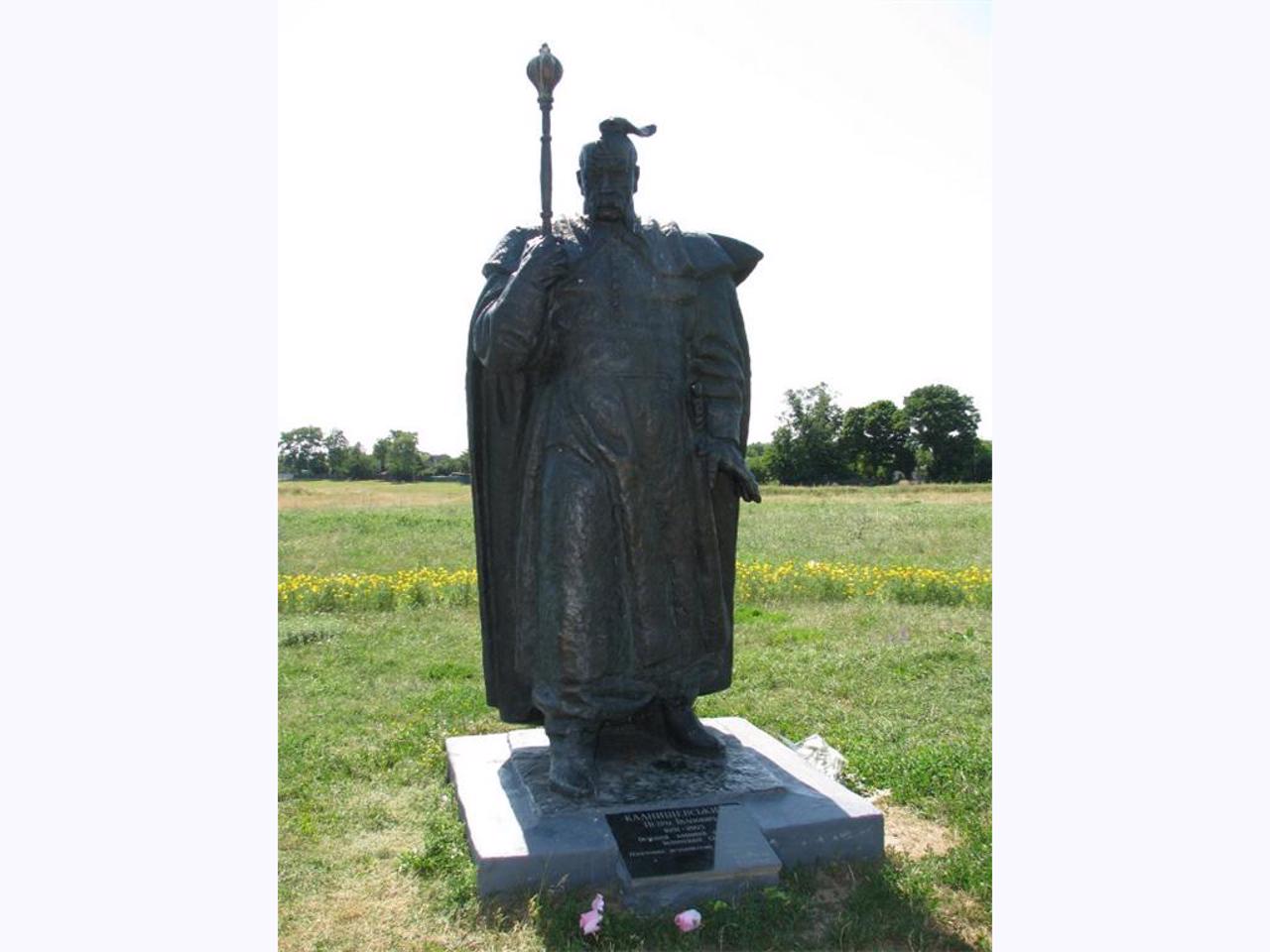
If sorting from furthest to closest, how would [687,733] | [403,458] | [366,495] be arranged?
1. [403,458]
2. [366,495]
3. [687,733]

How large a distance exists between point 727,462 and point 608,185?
4.12 ft

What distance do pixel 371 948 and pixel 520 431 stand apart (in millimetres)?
2033

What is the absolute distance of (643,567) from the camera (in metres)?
4.08

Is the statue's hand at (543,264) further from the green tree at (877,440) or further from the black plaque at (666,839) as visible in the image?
the green tree at (877,440)

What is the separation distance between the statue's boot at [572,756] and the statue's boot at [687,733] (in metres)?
0.45

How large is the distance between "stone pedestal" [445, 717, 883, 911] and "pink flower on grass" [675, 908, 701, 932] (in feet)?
0.73

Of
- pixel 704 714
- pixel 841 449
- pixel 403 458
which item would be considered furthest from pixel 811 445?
pixel 704 714

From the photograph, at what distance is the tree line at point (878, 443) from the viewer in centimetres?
3447

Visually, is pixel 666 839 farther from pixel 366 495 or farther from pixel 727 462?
pixel 366 495

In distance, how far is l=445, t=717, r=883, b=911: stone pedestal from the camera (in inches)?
139

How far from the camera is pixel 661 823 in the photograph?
3732mm

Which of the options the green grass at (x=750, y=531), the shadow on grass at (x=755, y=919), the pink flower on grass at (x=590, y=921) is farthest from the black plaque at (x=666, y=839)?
the green grass at (x=750, y=531)

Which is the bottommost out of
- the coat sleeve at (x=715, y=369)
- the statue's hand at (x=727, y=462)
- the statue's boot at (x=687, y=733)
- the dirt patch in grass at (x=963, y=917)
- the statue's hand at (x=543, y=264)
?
the dirt patch in grass at (x=963, y=917)

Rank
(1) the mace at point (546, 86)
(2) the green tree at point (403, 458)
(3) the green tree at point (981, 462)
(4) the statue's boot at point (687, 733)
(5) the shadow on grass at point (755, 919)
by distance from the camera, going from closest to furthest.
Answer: (5) the shadow on grass at point (755, 919) → (1) the mace at point (546, 86) → (4) the statue's boot at point (687, 733) → (2) the green tree at point (403, 458) → (3) the green tree at point (981, 462)
